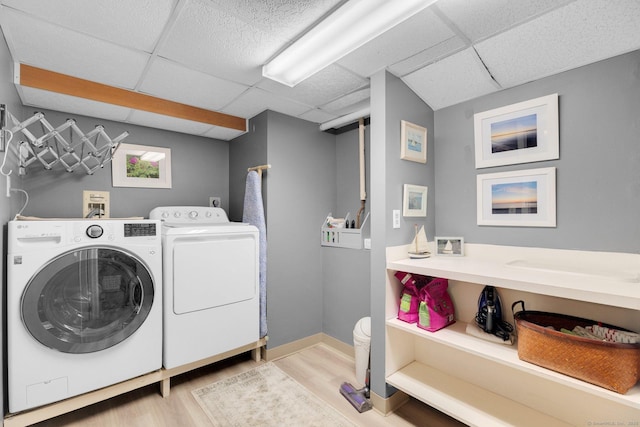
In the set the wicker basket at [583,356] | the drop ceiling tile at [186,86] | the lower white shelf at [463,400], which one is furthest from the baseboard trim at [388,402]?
the drop ceiling tile at [186,86]

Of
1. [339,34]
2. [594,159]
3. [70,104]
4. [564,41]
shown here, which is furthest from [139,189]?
[594,159]

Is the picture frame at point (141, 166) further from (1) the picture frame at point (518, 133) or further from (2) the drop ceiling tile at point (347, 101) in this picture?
(1) the picture frame at point (518, 133)

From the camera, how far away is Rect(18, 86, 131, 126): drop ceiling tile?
205 cm

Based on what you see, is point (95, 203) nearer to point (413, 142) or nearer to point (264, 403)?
point (264, 403)

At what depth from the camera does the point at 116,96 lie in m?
2.20

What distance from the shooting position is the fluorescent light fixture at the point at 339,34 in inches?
49.4

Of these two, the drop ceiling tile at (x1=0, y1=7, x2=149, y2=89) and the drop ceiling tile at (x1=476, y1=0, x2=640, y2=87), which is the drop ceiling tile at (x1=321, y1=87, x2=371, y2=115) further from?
the drop ceiling tile at (x1=0, y1=7, x2=149, y2=89)

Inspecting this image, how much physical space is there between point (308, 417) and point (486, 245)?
1.61 metres

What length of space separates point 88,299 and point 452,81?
2713 millimetres

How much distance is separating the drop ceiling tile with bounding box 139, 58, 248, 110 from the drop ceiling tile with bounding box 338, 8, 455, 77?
909 mm

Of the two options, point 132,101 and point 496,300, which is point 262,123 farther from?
point 496,300

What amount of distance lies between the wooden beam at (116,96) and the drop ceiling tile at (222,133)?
0.11m

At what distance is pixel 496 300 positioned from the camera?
5.71 feet

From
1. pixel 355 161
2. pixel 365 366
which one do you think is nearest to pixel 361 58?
pixel 355 161
